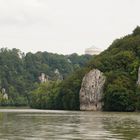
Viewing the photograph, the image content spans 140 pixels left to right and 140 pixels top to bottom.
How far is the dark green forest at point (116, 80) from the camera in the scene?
12278 cm

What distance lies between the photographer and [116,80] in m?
128

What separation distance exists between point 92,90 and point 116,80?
8.19 meters

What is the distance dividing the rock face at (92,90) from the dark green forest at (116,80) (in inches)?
68.9

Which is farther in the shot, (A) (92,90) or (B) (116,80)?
(A) (92,90)

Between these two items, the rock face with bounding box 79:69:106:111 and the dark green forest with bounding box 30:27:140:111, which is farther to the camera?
the rock face with bounding box 79:69:106:111

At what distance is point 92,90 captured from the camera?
13350cm

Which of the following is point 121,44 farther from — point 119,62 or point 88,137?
point 88,137

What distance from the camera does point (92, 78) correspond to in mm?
134125

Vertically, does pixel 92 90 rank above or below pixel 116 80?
below

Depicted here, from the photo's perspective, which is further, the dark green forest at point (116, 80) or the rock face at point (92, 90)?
the rock face at point (92, 90)

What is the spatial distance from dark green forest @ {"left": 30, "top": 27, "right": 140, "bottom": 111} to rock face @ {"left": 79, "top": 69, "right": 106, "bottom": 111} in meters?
1.75

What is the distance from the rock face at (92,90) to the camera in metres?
131

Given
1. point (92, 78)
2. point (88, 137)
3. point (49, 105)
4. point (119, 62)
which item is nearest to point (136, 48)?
point (119, 62)

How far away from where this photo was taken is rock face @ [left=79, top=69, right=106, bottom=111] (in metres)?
131
